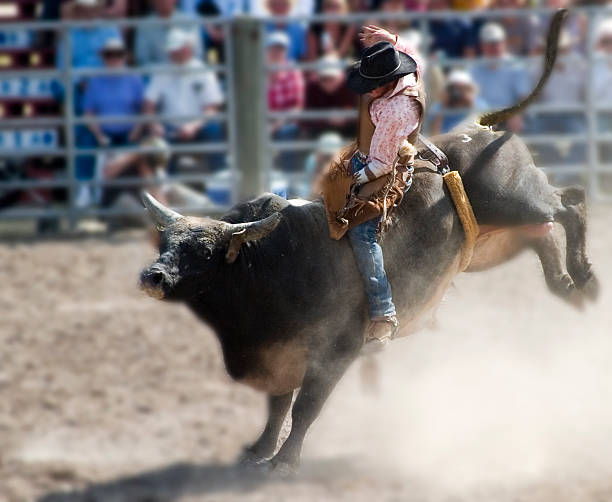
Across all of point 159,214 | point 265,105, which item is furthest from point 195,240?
point 265,105

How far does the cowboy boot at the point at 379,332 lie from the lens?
5.70 meters

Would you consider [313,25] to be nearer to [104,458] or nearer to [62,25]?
[62,25]

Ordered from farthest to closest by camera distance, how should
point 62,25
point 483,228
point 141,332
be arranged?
point 141,332 → point 62,25 → point 483,228

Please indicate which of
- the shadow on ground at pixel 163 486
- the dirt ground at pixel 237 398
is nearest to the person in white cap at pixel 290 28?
the dirt ground at pixel 237 398

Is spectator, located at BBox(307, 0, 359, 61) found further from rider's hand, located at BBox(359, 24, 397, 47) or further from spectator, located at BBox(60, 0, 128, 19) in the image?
rider's hand, located at BBox(359, 24, 397, 47)

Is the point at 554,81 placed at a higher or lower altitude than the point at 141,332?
higher

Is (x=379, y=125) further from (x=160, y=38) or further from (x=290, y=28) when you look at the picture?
(x=160, y=38)

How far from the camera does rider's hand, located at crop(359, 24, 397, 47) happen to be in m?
5.46

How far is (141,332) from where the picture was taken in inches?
704

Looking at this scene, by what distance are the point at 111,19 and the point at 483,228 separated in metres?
11.2

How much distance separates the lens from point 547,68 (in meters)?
6.30

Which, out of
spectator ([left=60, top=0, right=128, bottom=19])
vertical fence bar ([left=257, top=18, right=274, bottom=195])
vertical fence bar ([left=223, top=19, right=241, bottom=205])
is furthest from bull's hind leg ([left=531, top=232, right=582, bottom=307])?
spectator ([left=60, top=0, right=128, bottom=19])

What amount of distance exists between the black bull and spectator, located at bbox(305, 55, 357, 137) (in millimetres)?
10109

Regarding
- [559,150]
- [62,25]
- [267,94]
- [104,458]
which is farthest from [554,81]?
[104,458]
